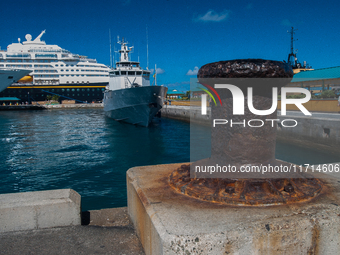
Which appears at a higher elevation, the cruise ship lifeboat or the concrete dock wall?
the cruise ship lifeboat

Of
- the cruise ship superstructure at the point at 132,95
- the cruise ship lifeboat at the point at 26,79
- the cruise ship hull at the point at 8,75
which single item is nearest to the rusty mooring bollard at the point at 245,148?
the cruise ship superstructure at the point at 132,95

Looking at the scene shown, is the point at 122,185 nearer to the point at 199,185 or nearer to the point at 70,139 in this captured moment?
the point at 199,185

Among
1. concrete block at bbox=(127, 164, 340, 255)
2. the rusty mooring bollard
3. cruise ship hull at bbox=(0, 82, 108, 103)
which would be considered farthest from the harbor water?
cruise ship hull at bbox=(0, 82, 108, 103)

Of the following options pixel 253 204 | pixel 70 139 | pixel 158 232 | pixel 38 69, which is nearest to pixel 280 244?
pixel 253 204

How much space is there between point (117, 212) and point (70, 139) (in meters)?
15.5

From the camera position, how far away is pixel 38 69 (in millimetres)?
68562

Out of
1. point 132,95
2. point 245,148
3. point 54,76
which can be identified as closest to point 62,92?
point 54,76

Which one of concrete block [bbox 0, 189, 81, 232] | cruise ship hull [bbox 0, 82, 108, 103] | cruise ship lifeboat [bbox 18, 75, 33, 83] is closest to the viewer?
concrete block [bbox 0, 189, 81, 232]

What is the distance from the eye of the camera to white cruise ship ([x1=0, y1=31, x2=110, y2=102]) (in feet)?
214

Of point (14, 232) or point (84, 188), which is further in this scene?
point (84, 188)

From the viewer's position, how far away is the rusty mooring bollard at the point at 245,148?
218 centimetres

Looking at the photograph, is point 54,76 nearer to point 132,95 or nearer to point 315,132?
point 132,95

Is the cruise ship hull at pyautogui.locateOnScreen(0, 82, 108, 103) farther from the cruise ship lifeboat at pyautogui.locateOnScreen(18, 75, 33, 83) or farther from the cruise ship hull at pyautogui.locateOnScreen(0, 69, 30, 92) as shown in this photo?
the cruise ship hull at pyautogui.locateOnScreen(0, 69, 30, 92)

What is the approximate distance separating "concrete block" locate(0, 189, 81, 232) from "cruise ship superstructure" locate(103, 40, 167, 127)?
22527 millimetres
